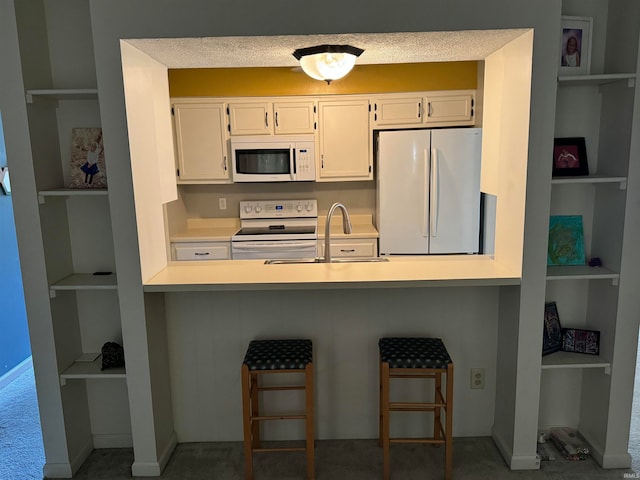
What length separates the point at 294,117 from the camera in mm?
4102

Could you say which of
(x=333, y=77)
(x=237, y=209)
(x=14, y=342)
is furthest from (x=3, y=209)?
(x=333, y=77)

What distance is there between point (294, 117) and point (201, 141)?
0.83 m

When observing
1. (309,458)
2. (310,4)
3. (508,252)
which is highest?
(310,4)

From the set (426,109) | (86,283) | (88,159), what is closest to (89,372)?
(86,283)

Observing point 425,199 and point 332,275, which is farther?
point 425,199

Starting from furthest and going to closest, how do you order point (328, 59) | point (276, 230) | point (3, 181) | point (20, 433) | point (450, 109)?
point (276, 230) < point (450, 109) < point (3, 181) < point (20, 433) < point (328, 59)

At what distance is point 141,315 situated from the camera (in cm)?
219

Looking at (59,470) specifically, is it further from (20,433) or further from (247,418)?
(247,418)

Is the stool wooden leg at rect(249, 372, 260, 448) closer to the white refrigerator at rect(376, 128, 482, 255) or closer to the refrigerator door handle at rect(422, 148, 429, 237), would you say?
the white refrigerator at rect(376, 128, 482, 255)

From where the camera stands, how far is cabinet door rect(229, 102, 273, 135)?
4.08 meters

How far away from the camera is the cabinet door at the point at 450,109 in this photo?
4.01 meters

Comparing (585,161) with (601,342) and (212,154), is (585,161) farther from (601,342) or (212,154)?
(212,154)

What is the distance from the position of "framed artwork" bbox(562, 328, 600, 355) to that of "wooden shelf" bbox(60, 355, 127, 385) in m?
2.17

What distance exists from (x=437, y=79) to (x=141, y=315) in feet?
10.2
